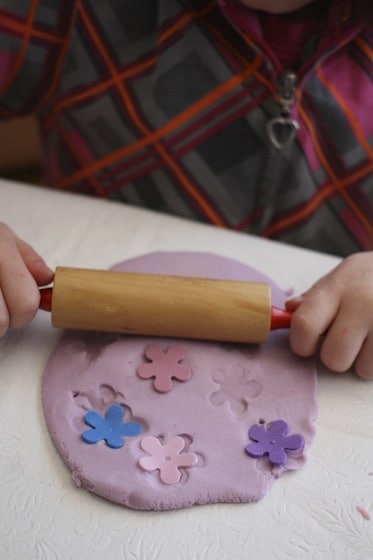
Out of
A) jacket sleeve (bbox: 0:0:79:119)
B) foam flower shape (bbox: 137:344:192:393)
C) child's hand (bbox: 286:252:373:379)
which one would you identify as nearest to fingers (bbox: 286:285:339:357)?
child's hand (bbox: 286:252:373:379)

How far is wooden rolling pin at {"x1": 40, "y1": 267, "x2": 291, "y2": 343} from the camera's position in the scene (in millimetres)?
623

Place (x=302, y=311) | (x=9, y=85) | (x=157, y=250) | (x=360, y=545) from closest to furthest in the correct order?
(x=360, y=545) < (x=302, y=311) < (x=157, y=250) < (x=9, y=85)

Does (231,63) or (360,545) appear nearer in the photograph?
(360,545)

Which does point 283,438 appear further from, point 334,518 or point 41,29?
point 41,29

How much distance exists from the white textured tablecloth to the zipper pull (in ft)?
1.11

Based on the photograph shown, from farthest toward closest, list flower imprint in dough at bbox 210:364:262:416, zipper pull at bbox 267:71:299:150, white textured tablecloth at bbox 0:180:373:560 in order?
zipper pull at bbox 267:71:299:150 < flower imprint in dough at bbox 210:364:262:416 < white textured tablecloth at bbox 0:180:373:560

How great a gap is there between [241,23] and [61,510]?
0.57 m

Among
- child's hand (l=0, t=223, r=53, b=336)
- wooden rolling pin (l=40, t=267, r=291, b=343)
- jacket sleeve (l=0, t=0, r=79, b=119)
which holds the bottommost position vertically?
wooden rolling pin (l=40, t=267, r=291, b=343)

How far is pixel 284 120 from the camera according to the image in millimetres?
837

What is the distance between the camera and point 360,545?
20.4 inches

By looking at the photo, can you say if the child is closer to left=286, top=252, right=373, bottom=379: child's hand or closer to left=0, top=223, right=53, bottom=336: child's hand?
left=286, top=252, right=373, bottom=379: child's hand

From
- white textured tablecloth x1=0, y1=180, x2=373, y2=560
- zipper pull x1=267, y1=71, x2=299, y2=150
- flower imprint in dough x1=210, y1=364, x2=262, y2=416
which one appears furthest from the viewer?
zipper pull x1=267, y1=71, x2=299, y2=150

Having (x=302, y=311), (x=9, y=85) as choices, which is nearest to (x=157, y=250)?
(x=302, y=311)

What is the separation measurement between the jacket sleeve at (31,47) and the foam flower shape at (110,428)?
496mm
